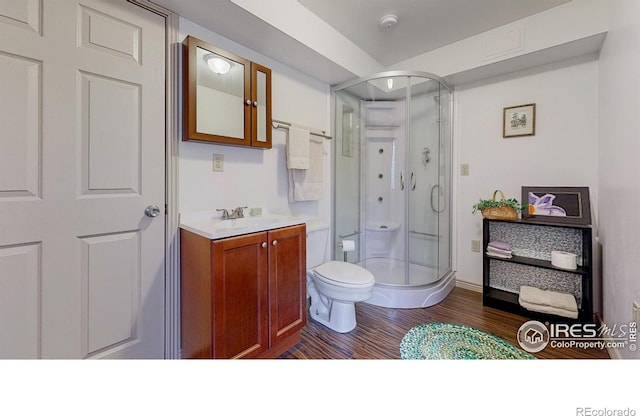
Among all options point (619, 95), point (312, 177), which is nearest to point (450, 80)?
point (619, 95)

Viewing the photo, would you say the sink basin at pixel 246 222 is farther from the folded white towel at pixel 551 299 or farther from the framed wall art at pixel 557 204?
the framed wall art at pixel 557 204

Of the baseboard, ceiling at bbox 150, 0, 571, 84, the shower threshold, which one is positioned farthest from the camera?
the baseboard

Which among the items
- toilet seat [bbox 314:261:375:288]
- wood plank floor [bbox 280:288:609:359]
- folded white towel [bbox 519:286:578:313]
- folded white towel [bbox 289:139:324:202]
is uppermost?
folded white towel [bbox 289:139:324:202]

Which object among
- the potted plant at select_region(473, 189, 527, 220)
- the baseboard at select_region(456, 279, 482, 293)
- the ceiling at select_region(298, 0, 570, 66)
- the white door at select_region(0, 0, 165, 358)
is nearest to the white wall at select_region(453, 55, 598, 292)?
the baseboard at select_region(456, 279, 482, 293)

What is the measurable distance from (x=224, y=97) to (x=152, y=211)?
81 centimetres

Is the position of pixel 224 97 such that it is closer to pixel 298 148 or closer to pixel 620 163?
pixel 298 148

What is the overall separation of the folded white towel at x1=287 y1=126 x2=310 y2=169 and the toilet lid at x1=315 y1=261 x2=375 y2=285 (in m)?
0.83

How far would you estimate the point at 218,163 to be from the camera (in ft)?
5.39

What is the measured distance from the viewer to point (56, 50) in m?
1.08

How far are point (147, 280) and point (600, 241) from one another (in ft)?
9.91

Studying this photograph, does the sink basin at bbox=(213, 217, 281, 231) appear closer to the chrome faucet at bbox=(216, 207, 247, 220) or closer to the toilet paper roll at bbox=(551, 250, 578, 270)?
the chrome faucet at bbox=(216, 207, 247, 220)

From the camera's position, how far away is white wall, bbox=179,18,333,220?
60.1 inches

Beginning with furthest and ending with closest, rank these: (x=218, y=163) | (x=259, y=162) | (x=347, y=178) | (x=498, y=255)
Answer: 1. (x=347, y=178)
2. (x=498, y=255)
3. (x=259, y=162)
4. (x=218, y=163)

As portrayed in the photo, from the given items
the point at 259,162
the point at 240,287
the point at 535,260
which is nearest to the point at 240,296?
the point at 240,287
